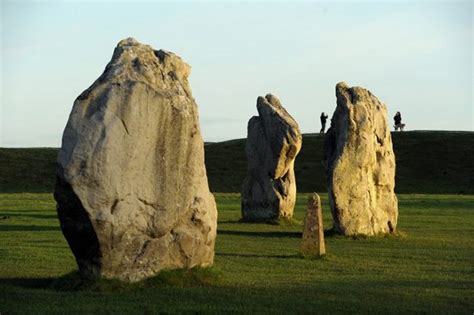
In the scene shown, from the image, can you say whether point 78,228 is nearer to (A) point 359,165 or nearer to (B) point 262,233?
(A) point 359,165

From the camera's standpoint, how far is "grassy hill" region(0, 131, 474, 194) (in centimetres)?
6775

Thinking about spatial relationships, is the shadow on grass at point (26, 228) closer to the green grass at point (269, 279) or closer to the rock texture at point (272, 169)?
the green grass at point (269, 279)

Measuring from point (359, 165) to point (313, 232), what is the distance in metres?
7.18

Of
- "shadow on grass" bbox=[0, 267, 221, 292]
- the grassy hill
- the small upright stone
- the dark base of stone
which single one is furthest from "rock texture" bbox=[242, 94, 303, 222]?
the grassy hill

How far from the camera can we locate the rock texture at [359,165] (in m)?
30.0

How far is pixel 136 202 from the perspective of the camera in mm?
17500

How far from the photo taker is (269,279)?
64.0ft

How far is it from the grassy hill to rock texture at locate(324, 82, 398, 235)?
34.0 metres

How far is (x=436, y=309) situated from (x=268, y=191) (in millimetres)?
21244

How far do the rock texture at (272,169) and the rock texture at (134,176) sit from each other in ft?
59.0

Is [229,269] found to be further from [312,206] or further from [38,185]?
[38,185]

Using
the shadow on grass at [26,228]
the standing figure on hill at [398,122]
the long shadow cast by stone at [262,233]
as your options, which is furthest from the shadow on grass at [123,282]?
the standing figure on hill at [398,122]

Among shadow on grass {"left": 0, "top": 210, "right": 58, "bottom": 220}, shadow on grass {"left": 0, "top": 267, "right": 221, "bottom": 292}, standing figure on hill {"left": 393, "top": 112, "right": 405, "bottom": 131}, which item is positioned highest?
standing figure on hill {"left": 393, "top": 112, "right": 405, "bottom": 131}

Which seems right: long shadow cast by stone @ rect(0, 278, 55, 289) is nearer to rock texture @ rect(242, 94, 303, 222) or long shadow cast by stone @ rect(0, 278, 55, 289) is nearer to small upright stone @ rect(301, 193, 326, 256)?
small upright stone @ rect(301, 193, 326, 256)
